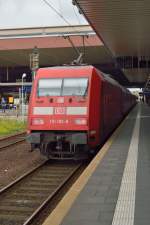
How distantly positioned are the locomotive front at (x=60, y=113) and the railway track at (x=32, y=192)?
59 centimetres

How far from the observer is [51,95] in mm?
14906

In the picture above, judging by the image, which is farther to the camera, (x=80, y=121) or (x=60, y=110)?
(x=60, y=110)

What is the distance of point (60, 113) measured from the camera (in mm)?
14508

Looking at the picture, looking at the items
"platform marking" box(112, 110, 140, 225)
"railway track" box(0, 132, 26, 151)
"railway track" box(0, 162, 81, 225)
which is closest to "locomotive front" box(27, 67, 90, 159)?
"railway track" box(0, 162, 81, 225)

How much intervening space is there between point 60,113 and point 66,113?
178 millimetres

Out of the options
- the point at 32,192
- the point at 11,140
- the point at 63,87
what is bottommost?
the point at 32,192

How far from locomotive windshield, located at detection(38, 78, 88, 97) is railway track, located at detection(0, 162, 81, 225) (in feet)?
6.76

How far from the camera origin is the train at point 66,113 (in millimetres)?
14195

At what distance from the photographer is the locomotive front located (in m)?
14.2

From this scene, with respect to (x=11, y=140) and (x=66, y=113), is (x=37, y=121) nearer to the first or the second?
(x=66, y=113)

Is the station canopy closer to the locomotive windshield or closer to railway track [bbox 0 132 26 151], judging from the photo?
the locomotive windshield

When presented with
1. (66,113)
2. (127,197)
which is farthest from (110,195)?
(66,113)

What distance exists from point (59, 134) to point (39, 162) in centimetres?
158

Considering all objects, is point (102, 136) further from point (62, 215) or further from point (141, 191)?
point (62, 215)
